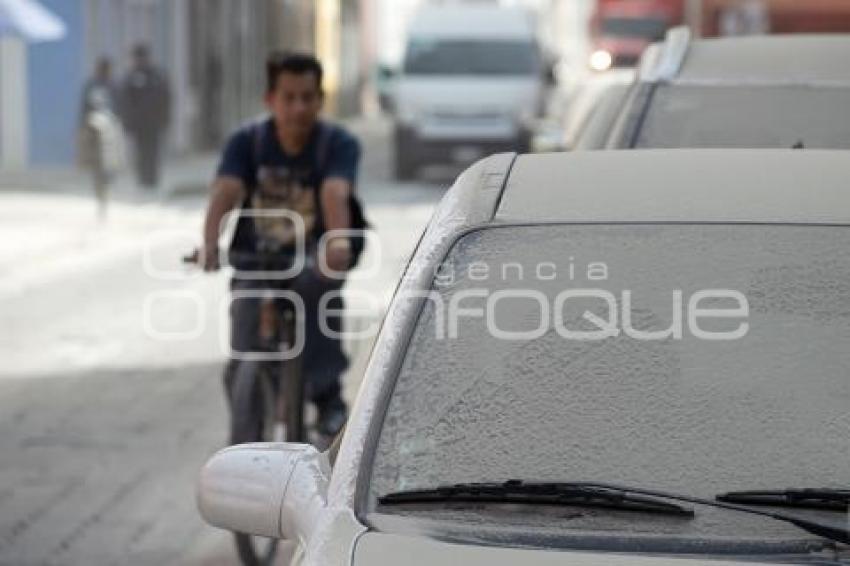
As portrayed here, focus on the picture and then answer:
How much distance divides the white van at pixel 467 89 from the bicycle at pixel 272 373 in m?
28.0

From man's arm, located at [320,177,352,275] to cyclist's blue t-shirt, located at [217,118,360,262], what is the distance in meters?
0.11

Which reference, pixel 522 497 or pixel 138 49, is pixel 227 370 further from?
pixel 138 49

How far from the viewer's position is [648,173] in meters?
5.03

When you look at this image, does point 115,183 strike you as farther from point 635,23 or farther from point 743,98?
point 743,98

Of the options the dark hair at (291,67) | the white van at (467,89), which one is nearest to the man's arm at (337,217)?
the dark hair at (291,67)

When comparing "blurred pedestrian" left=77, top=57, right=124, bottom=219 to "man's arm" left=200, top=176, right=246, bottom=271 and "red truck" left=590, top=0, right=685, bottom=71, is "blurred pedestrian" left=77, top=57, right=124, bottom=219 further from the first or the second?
"red truck" left=590, top=0, right=685, bottom=71

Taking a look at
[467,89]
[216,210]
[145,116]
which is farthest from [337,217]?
[467,89]

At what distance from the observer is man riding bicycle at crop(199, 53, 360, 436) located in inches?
366

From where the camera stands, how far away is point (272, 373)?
30.5ft

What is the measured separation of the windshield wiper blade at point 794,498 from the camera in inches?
167

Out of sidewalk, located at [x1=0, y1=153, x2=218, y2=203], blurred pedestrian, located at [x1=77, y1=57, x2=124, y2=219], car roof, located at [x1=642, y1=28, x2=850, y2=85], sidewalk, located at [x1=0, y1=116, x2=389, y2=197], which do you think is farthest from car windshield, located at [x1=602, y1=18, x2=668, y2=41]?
car roof, located at [x1=642, y1=28, x2=850, y2=85]

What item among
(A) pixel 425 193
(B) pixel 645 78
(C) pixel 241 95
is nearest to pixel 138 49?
(A) pixel 425 193

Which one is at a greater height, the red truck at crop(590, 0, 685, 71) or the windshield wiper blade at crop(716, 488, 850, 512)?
the red truck at crop(590, 0, 685, 71)

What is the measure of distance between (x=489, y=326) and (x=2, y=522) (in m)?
5.45
